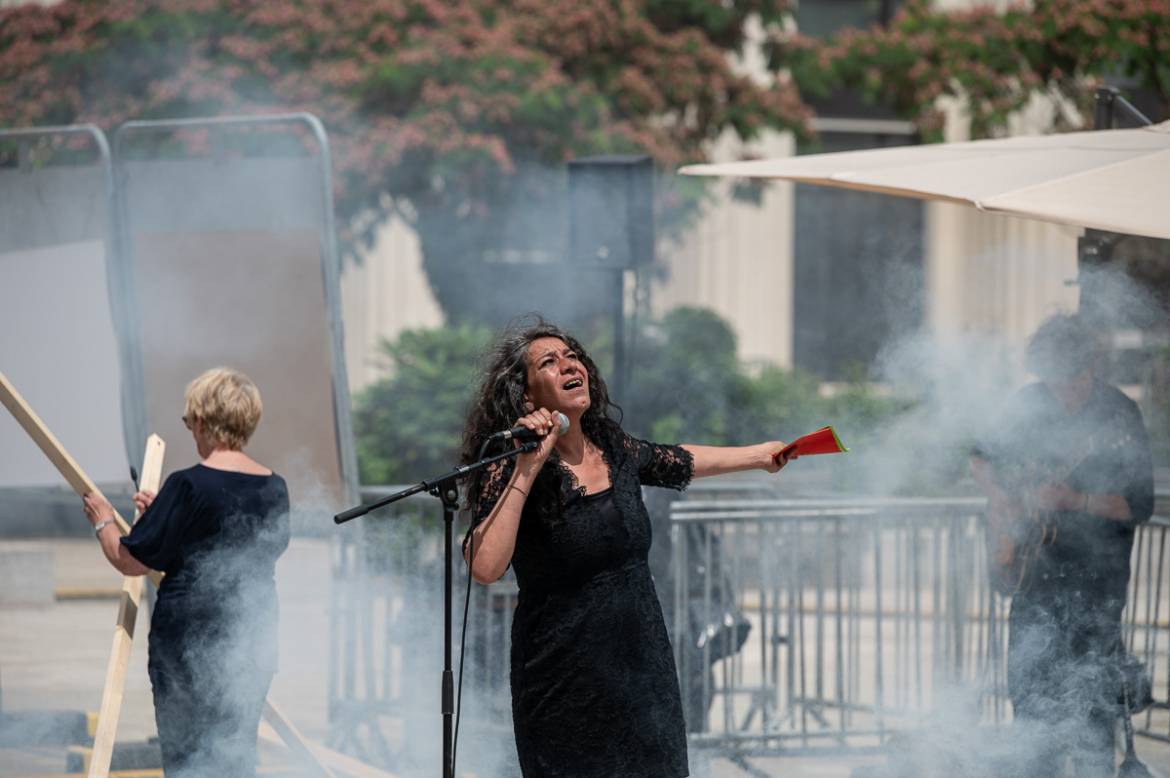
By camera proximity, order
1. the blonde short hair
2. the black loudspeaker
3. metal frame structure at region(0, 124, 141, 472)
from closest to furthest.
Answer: the blonde short hair < metal frame structure at region(0, 124, 141, 472) < the black loudspeaker

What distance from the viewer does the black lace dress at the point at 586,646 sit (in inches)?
139

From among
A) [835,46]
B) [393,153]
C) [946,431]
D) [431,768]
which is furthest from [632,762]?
[835,46]

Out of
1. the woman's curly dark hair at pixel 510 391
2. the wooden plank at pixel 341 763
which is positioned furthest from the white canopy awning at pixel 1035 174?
the wooden plank at pixel 341 763

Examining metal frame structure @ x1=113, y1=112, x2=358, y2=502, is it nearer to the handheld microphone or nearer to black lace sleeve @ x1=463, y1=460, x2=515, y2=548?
black lace sleeve @ x1=463, y1=460, x2=515, y2=548

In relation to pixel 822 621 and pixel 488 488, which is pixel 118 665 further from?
pixel 822 621

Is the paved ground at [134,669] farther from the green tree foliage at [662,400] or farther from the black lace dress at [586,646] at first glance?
the green tree foliage at [662,400]

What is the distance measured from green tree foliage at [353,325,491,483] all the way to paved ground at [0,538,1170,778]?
353 centimetres

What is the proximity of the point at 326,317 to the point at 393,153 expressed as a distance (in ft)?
27.1

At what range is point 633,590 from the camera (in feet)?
11.9

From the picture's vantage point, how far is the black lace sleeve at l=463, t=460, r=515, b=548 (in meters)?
3.55

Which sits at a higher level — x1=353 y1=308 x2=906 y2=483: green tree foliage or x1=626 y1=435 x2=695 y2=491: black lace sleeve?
x1=626 y1=435 x2=695 y2=491: black lace sleeve

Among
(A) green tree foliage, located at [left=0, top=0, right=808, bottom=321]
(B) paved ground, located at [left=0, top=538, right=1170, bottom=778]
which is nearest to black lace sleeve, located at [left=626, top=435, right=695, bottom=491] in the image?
(B) paved ground, located at [left=0, top=538, right=1170, bottom=778]

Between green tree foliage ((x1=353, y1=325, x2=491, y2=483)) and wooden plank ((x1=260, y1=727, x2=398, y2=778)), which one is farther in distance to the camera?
green tree foliage ((x1=353, y1=325, x2=491, y2=483))

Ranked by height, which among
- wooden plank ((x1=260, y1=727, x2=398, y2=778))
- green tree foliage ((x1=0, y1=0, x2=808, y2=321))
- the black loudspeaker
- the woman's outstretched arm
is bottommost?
wooden plank ((x1=260, y1=727, x2=398, y2=778))
